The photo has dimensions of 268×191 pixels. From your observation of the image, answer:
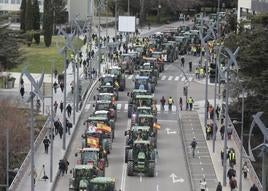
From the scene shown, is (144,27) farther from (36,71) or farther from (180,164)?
(180,164)

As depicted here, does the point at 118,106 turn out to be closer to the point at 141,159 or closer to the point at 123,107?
the point at 123,107

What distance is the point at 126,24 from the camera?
12988 centimetres

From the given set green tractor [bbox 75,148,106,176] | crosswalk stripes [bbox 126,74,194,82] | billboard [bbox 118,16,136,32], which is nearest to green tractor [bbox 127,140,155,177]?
green tractor [bbox 75,148,106,176]

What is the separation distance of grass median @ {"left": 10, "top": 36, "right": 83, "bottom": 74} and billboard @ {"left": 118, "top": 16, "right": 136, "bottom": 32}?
951cm

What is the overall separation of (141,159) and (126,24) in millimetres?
80763

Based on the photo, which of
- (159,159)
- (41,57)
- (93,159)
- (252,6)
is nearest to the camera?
(93,159)

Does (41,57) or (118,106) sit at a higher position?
(41,57)

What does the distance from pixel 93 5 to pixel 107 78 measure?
80142 mm

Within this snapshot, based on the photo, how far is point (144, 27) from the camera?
154125 millimetres

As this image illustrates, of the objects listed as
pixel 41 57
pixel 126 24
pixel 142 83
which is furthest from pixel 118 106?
pixel 126 24

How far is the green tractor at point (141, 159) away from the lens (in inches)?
1992

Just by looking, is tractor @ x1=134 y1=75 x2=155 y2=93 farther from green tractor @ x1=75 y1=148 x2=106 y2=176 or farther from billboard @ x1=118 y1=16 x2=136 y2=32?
billboard @ x1=118 y1=16 x2=136 y2=32

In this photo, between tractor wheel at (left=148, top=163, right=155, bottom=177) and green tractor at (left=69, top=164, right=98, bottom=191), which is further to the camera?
tractor wheel at (left=148, top=163, right=155, bottom=177)

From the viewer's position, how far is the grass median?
94.2 meters
